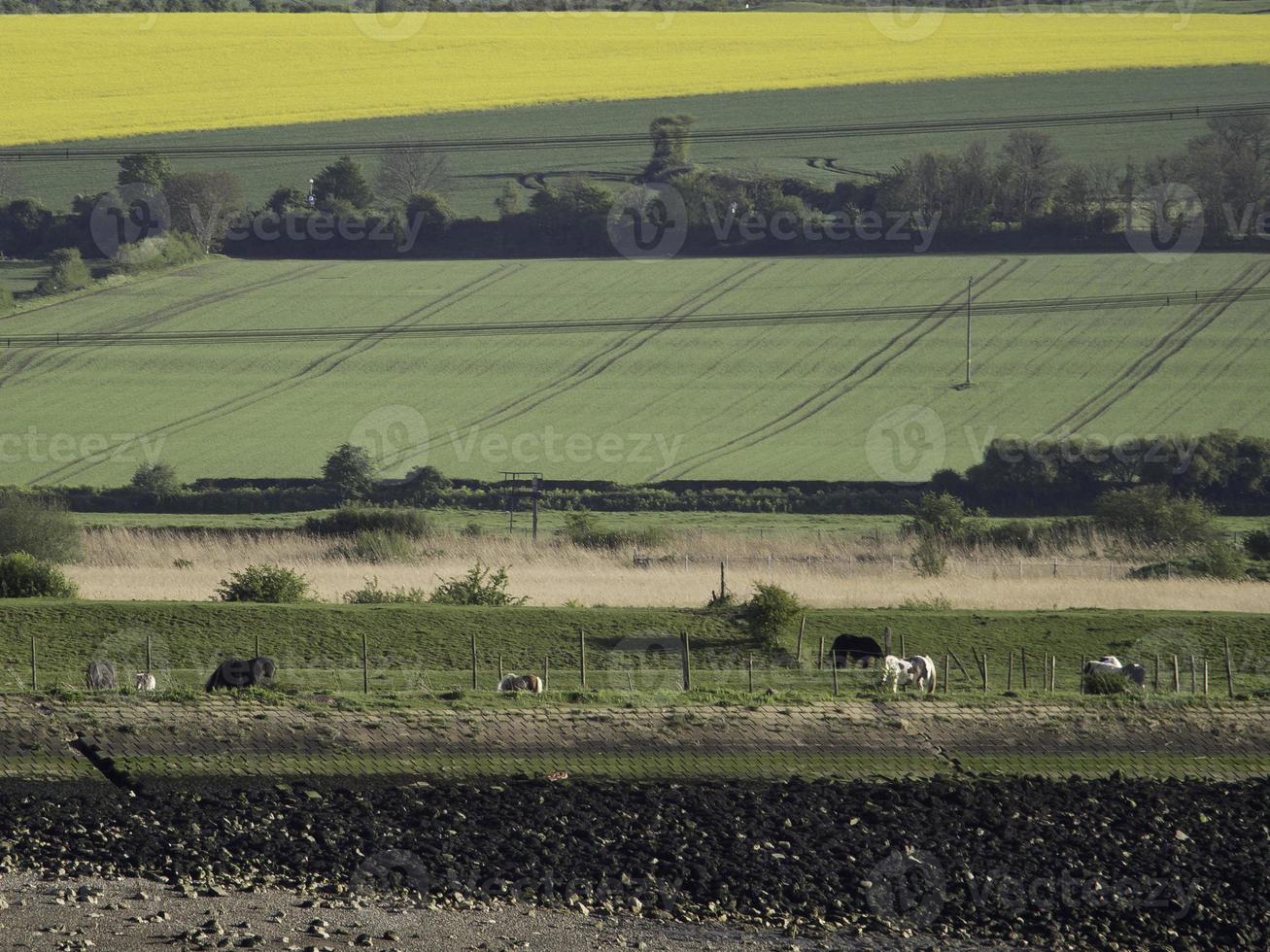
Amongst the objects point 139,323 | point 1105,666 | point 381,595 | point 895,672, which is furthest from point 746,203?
point 895,672

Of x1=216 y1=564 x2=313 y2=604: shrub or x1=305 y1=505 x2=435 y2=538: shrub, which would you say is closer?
x1=216 y1=564 x2=313 y2=604: shrub

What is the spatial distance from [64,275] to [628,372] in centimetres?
3055

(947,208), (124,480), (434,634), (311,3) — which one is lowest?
(434,634)

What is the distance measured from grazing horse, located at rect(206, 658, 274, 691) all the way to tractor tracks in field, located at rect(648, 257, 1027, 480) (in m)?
36.7

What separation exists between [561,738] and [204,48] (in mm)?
94714

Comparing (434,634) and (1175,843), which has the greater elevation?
(434,634)

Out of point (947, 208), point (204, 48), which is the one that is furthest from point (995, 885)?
point (204, 48)

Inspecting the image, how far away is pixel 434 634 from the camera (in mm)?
37875

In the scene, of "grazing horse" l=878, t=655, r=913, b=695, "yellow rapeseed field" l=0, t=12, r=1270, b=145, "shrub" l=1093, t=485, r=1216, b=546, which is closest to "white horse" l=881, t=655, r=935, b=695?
"grazing horse" l=878, t=655, r=913, b=695

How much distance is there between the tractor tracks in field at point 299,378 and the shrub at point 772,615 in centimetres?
3968

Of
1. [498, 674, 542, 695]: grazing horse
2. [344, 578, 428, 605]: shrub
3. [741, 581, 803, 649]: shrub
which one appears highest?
[344, 578, 428, 605]: shrub

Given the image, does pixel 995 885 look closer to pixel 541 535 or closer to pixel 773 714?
pixel 773 714

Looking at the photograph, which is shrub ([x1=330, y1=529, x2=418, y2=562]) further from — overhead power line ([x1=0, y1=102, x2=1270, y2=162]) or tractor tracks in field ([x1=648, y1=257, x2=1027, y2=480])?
overhead power line ([x1=0, y1=102, x2=1270, y2=162])

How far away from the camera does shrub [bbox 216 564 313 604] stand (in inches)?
1620
